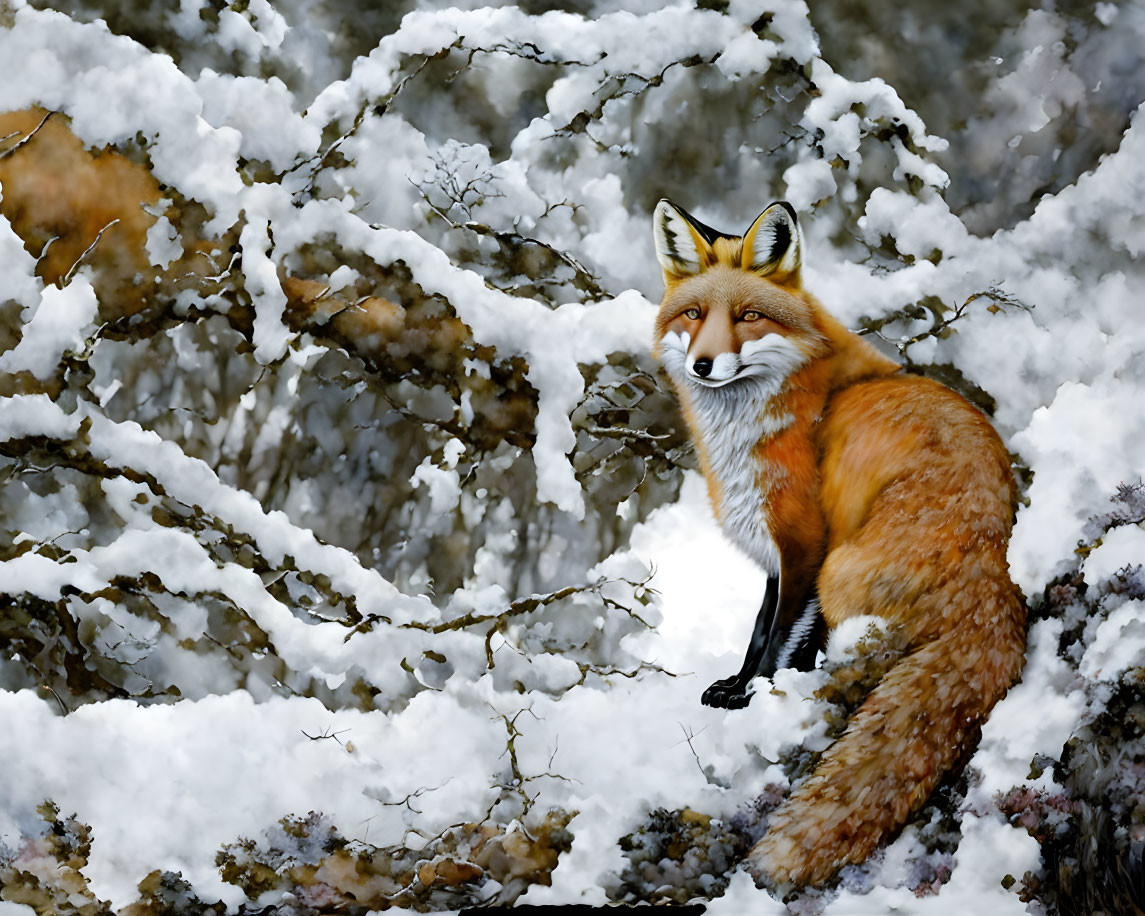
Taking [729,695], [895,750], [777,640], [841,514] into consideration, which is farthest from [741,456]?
[895,750]

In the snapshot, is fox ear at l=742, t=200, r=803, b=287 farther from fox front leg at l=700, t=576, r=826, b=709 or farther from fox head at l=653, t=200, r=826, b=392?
fox front leg at l=700, t=576, r=826, b=709

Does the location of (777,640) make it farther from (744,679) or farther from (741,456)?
(741,456)

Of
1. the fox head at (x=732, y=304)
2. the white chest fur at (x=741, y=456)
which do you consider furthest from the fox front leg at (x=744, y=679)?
the fox head at (x=732, y=304)

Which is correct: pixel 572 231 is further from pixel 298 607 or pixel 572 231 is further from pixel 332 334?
pixel 298 607

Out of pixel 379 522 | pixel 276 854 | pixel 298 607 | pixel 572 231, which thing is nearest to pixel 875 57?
pixel 572 231

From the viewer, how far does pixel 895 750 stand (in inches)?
85.7

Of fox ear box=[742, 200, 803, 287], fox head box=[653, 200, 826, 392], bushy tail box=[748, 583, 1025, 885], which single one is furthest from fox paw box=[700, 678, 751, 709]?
fox ear box=[742, 200, 803, 287]

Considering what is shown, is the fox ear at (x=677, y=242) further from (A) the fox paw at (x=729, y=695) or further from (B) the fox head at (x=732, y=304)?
(A) the fox paw at (x=729, y=695)

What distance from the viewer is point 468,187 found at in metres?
2.31

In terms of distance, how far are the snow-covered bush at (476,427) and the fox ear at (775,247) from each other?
55mm

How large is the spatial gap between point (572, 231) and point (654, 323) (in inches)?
11.6

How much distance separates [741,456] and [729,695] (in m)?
0.55

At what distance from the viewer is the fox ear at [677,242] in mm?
2287

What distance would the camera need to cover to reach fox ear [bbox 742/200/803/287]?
227cm
